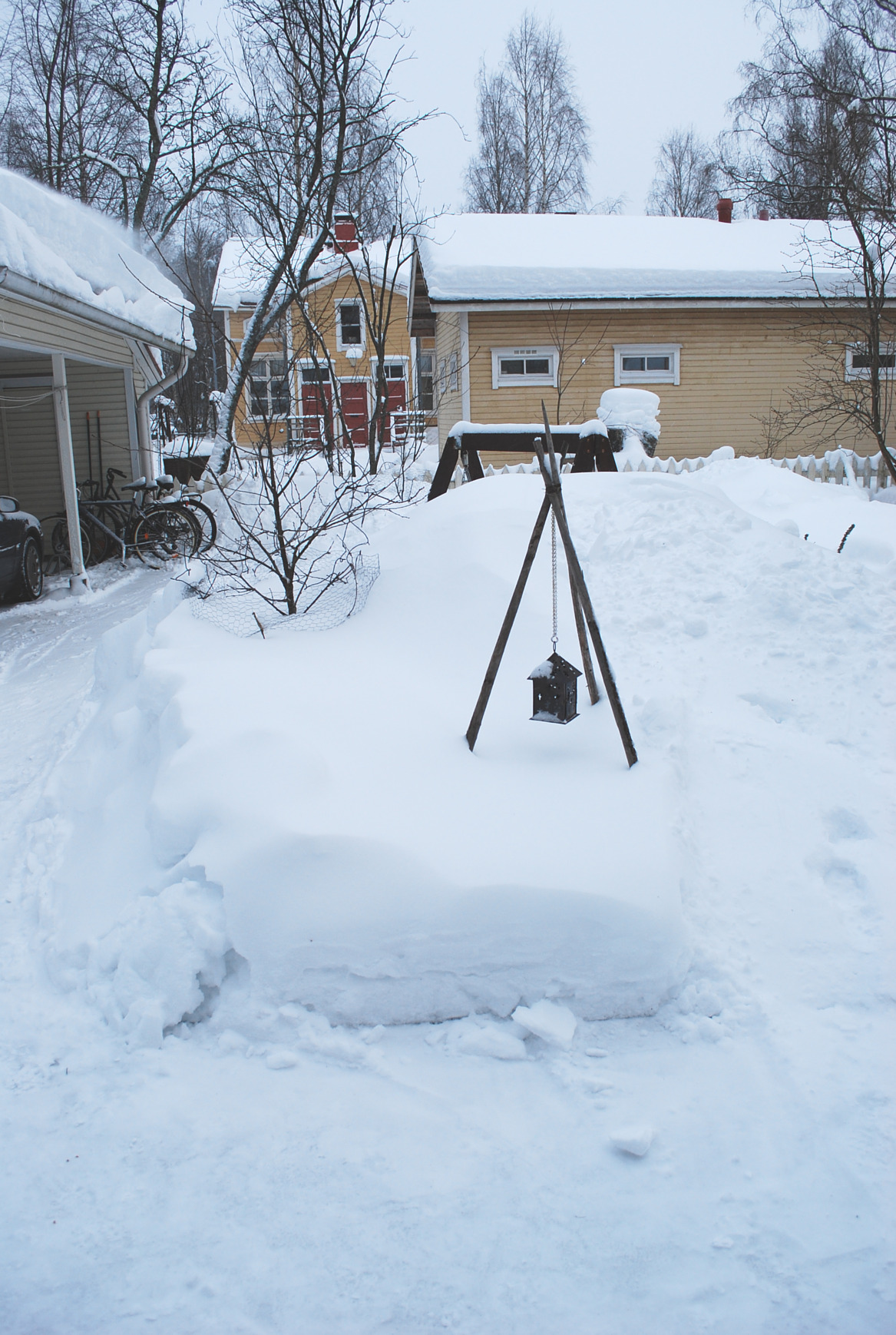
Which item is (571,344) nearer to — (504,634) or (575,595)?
(575,595)

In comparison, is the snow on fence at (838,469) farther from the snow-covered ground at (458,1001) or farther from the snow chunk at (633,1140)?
the snow chunk at (633,1140)

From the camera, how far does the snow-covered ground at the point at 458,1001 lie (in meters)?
1.95

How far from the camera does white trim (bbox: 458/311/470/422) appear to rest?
14543 millimetres

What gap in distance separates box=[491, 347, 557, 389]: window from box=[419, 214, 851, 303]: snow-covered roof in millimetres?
939

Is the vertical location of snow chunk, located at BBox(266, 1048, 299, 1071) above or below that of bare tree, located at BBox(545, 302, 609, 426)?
below

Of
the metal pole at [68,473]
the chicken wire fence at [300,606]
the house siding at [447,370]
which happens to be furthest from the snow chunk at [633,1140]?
the house siding at [447,370]

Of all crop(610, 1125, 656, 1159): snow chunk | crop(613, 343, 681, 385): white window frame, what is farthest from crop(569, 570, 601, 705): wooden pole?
crop(613, 343, 681, 385): white window frame

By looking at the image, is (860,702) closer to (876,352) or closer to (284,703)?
(284,703)

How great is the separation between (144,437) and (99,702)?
8849 millimetres

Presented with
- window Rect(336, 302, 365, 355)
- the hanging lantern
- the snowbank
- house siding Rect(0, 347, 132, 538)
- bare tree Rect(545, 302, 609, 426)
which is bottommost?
the snowbank

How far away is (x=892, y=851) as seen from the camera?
10.9ft

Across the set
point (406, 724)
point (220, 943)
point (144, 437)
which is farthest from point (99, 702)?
point (144, 437)

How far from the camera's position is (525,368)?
48.8 feet

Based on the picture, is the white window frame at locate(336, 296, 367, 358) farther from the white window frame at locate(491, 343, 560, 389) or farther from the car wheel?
the car wheel
